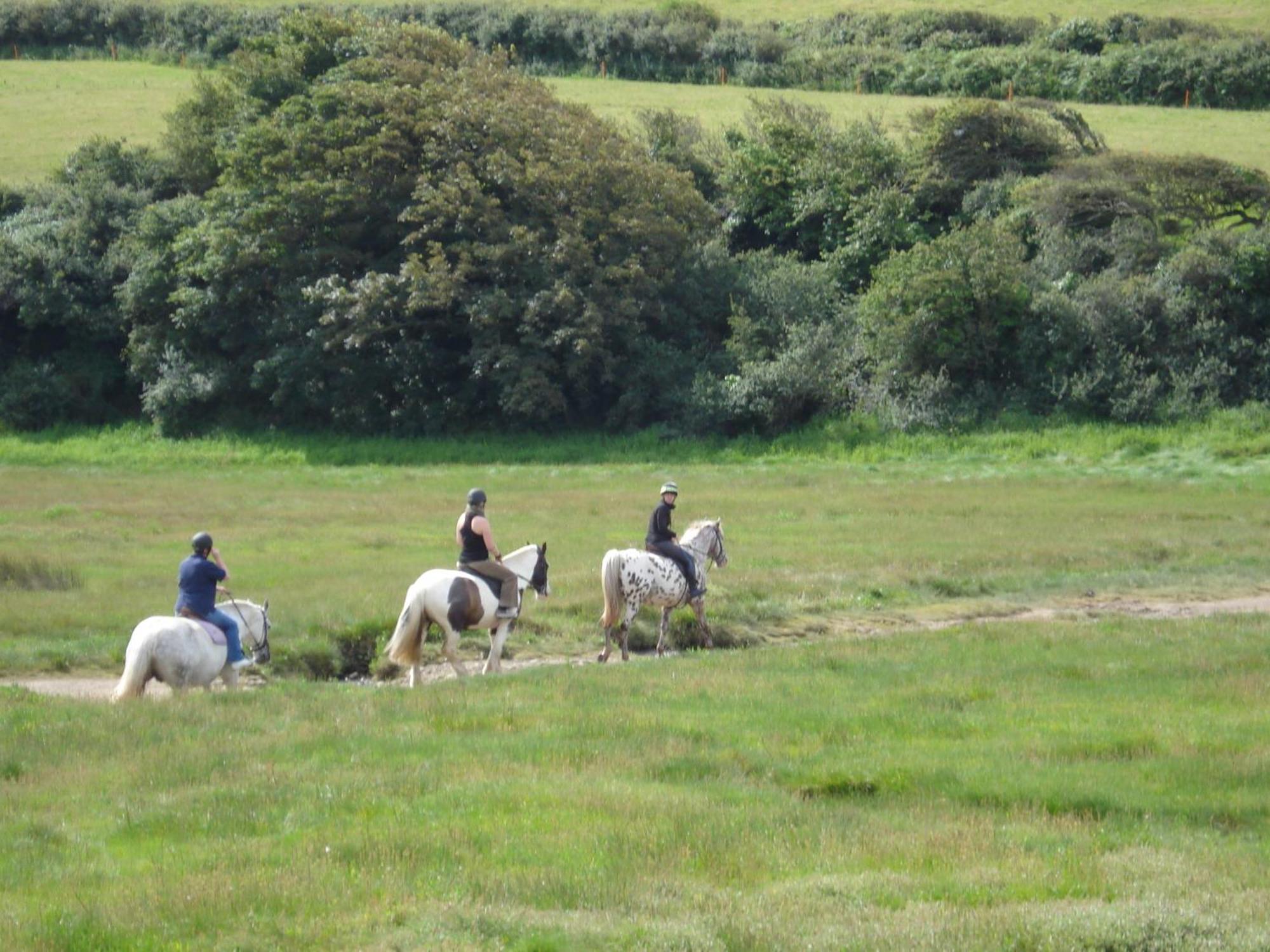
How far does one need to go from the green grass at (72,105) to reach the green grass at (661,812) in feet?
188

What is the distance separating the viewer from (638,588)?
68.3ft

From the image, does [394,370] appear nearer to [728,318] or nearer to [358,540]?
[728,318]

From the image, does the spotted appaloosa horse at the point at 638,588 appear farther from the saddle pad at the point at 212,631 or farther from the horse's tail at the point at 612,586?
the saddle pad at the point at 212,631

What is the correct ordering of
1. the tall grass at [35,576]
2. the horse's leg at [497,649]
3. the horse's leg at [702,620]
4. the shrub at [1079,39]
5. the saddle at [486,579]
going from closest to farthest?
1. the saddle at [486,579]
2. the horse's leg at [497,649]
3. the horse's leg at [702,620]
4. the tall grass at [35,576]
5. the shrub at [1079,39]

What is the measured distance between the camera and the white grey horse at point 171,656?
54.3 ft

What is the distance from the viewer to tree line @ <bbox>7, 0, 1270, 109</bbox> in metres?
74.9

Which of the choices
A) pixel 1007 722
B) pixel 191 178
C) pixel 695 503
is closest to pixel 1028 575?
pixel 695 503

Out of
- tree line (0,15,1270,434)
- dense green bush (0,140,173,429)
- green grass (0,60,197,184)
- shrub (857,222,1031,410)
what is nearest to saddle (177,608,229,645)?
tree line (0,15,1270,434)

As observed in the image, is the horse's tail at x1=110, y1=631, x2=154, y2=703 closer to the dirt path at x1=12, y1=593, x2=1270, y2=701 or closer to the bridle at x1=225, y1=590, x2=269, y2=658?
the dirt path at x1=12, y1=593, x2=1270, y2=701

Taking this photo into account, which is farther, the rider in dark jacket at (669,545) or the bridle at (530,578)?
the rider in dark jacket at (669,545)

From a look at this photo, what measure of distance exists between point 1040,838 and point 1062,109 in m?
52.5

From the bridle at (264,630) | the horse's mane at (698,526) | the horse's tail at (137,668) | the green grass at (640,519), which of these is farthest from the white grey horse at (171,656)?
the horse's mane at (698,526)

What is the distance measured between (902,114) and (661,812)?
61676mm

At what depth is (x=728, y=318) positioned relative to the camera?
170 feet
